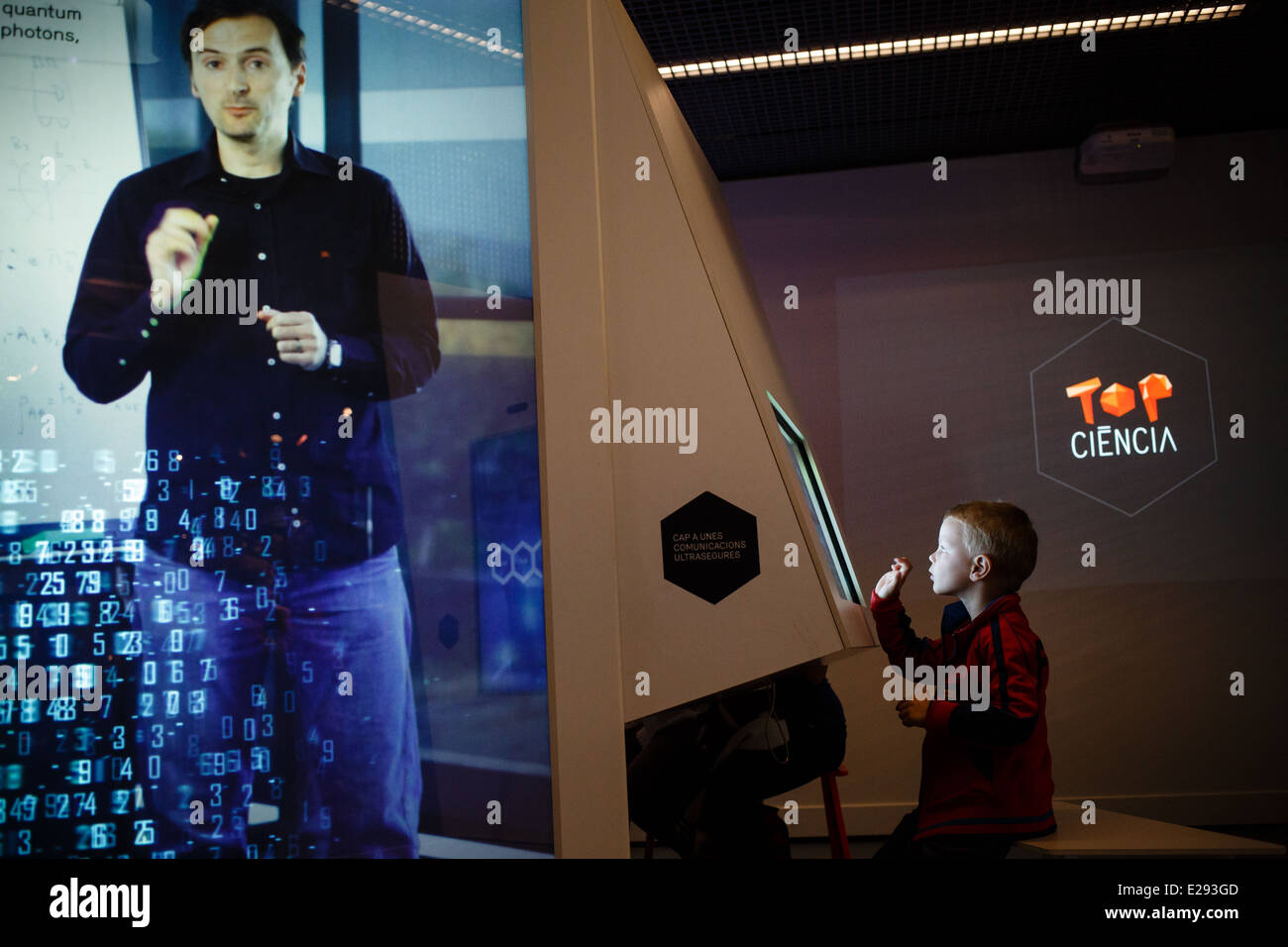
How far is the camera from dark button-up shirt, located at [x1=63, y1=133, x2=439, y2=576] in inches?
46.2

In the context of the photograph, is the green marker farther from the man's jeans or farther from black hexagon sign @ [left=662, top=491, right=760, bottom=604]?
black hexagon sign @ [left=662, top=491, right=760, bottom=604]

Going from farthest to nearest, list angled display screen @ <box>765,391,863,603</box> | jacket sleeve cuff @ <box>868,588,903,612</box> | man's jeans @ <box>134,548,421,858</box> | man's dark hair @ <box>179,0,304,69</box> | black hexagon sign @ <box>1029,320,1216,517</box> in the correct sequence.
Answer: black hexagon sign @ <box>1029,320,1216,517</box>, jacket sleeve cuff @ <box>868,588,903,612</box>, angled display screen @ <box>765,391,863,603</box>, man's dark hair @ <box>179,0,304,69</box>, man's jeans @ <box>134,548,421,858</box>

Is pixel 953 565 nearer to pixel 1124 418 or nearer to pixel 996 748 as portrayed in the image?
pixel 996 748

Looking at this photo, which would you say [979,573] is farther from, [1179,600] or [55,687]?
[1179,600]

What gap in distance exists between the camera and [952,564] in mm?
1823

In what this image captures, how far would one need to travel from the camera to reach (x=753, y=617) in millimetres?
1242

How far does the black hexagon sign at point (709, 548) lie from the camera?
1246mm

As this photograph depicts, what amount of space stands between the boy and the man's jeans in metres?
0.94

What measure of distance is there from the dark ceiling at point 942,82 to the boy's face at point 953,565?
6.24 feet

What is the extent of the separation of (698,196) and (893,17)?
1.82 meters

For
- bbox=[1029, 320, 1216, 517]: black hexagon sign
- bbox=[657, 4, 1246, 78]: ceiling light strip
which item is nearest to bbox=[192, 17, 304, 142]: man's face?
bbox=[657, 4, 1246, 78]: ceiling light strip

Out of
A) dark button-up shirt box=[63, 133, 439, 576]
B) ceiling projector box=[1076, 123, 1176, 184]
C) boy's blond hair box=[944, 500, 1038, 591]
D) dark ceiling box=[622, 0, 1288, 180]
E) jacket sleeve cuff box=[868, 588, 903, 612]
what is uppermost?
dark ceiling box=[622, 0, 1288, 180]

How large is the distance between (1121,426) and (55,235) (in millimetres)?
3745
